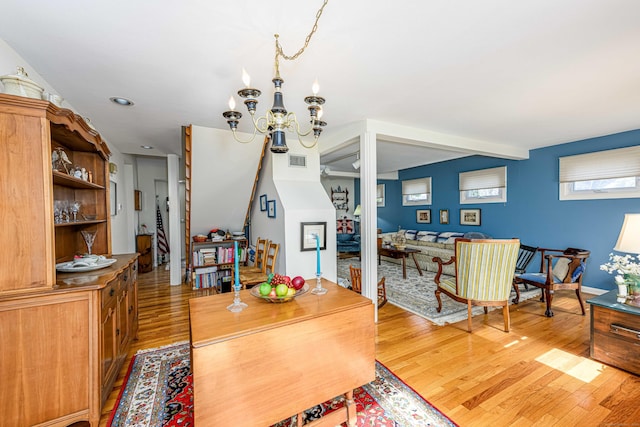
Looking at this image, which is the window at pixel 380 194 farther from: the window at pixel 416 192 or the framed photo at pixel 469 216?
the framed photo at pixel 469 216

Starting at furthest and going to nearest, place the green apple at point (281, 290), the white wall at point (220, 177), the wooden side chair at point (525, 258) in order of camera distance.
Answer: the wooden side chair at point (525, 258)
the white wall at point (220, 177)
the green apple at point (281, 290)

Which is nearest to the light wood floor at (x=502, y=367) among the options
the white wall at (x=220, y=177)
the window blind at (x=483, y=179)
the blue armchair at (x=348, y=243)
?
the white wall at (x=220, y=177)

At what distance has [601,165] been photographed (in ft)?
12.8

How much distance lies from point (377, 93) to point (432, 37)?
2.57 feet

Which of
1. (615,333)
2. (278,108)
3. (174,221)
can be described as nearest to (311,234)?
(278,108)

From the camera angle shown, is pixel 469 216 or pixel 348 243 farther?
pixel 348 243

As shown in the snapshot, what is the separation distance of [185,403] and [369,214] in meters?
2.34

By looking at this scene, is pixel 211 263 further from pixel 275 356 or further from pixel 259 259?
pixel 275 356

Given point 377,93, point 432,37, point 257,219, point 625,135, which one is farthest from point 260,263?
point 625,135

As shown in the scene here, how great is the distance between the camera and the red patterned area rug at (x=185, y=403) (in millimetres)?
1632

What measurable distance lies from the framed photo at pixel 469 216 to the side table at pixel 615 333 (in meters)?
3.42

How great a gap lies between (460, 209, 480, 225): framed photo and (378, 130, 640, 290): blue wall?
9cm

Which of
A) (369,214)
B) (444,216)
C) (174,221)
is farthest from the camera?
(444,216)

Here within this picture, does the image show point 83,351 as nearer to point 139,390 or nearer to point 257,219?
point 139,390
